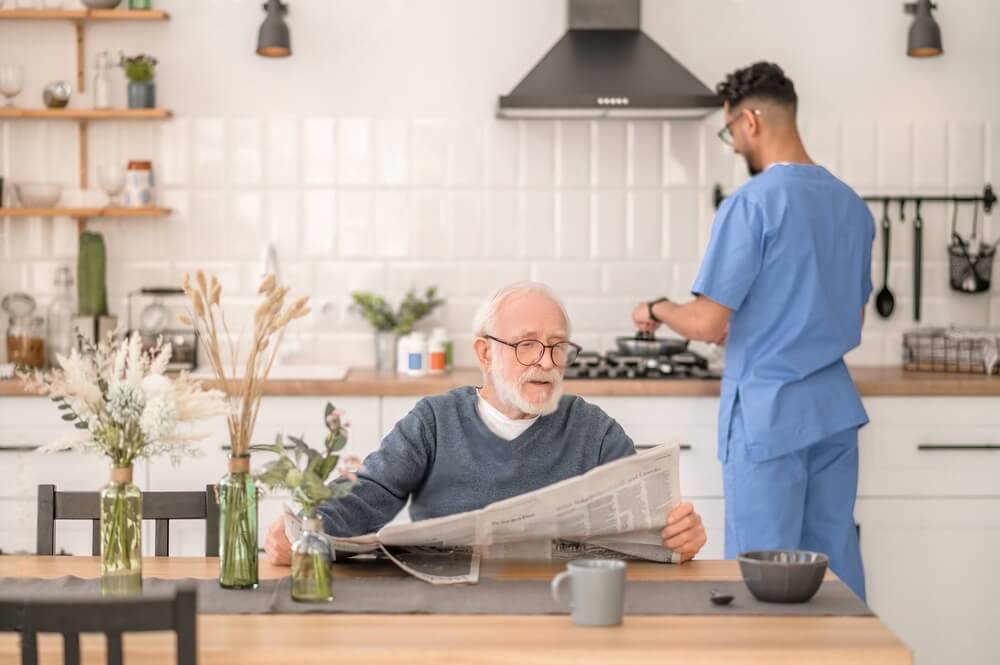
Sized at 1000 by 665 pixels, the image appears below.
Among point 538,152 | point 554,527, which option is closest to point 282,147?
point 538,152

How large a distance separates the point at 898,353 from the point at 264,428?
2114mm

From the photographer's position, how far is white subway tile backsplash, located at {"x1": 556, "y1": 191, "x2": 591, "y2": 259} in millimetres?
4473

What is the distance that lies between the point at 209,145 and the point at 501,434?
2.27 m

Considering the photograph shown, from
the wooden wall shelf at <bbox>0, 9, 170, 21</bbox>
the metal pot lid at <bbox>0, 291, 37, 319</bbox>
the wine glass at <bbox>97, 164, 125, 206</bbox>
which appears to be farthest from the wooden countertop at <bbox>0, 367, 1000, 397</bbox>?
the wooden wall shelf at <bbox>0, 9, 170, 21</bbox>

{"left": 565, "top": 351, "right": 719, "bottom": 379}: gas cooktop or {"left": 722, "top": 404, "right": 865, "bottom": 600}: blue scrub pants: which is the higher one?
{"left": 565, "top": 351, "right": 719, "bottom": 379}: gas cooktop

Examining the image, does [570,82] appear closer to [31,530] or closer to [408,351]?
[408,351]

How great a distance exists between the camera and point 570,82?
13.5ft

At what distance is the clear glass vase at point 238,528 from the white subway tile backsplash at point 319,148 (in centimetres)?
257

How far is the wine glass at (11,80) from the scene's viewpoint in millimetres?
4293

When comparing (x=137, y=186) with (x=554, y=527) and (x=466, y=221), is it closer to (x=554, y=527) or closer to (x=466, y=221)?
(x=466, y=221)

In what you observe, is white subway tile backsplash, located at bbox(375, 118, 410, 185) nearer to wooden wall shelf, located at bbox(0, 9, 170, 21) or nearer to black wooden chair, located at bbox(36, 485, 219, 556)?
wooden wall shelf, located at bbox(0, 9, 170, 21)

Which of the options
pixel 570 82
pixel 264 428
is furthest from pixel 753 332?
pixel 264 428

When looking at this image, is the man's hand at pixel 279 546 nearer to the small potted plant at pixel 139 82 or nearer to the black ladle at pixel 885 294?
the small potted plant at pixel 139 82

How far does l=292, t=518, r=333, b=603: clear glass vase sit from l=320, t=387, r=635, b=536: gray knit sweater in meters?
0.49
